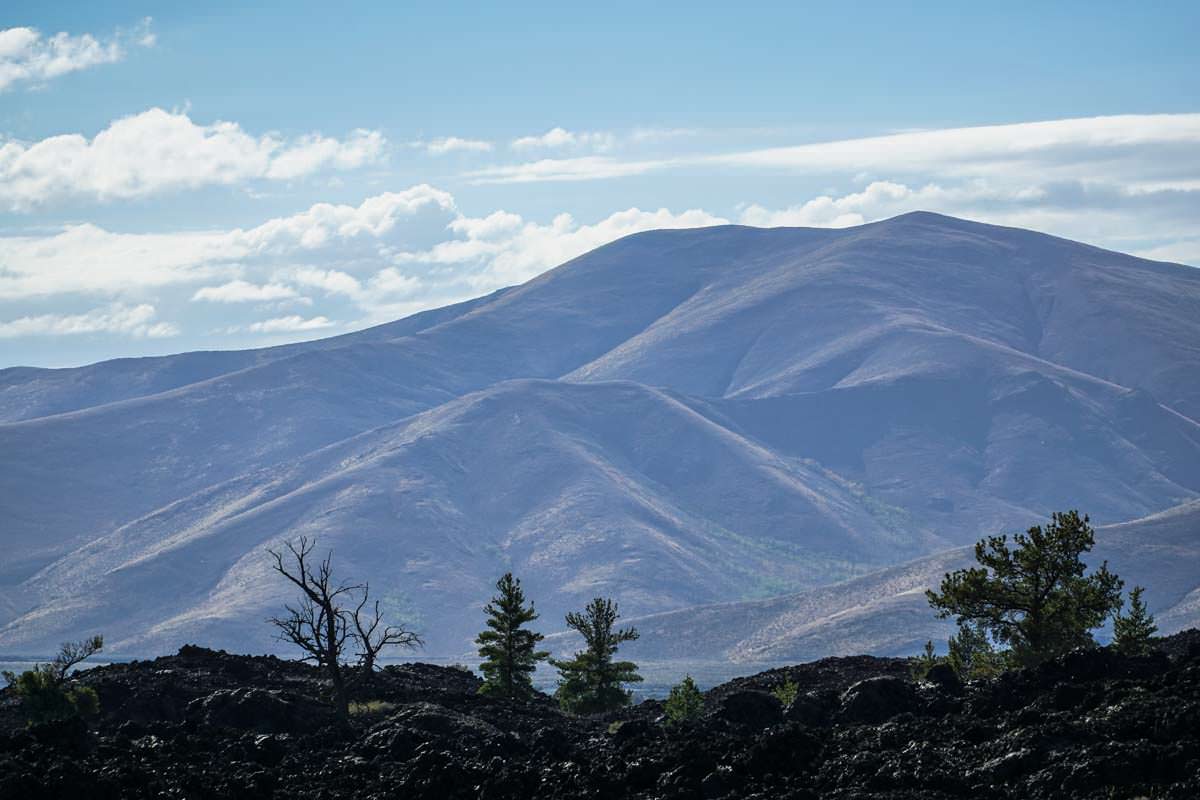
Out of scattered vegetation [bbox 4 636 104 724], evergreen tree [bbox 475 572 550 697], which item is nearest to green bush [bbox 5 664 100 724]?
scattered vegetation [bbox 4 636 104 724]

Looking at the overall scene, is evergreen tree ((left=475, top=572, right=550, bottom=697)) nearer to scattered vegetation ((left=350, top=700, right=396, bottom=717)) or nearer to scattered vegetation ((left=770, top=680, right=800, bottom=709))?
scattered vegetation ((left=350, top=700, right=396, bottom=717))

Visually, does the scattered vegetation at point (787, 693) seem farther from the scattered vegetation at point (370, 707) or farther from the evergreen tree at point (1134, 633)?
the scattered vegetation at point (370, 707)

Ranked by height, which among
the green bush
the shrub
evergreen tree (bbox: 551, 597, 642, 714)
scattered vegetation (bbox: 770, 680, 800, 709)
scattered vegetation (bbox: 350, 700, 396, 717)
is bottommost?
evergreen tree (bbox: 551, 597, 642, 714)

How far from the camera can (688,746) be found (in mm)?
35438

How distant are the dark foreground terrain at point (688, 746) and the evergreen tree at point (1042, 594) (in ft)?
9.87

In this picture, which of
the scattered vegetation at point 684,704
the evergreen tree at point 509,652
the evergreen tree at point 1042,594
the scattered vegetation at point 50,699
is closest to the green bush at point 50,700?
the scattered vegetation at point 50,699

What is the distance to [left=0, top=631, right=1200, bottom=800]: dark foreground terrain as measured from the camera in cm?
2956

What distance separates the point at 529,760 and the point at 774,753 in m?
6.53

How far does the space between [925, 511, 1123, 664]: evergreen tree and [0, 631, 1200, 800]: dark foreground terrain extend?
9.87 ft

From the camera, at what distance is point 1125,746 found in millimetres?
28531

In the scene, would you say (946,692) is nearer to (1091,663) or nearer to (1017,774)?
(1091,663)

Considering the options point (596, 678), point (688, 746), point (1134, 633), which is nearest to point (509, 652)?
point (596, 678)

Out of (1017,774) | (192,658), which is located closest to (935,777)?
(1017,774)

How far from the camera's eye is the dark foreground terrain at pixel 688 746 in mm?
29562
